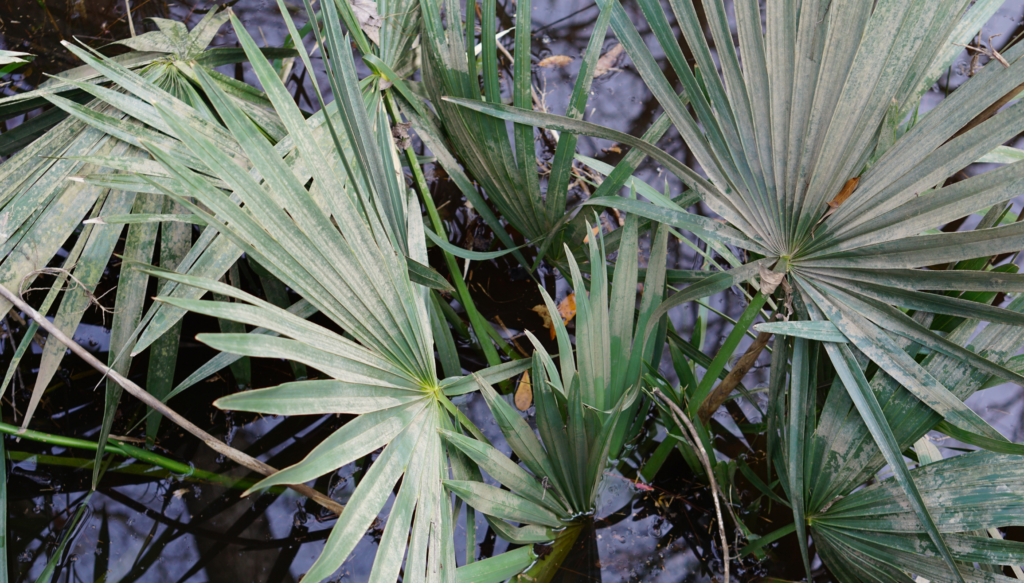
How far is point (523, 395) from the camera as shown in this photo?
1619 mm

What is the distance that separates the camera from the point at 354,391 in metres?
0.89

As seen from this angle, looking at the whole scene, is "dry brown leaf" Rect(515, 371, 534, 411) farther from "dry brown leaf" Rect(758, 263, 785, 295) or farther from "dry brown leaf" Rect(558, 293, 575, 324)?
"dry brown leaf" Rect(758, 263, 785, 295)

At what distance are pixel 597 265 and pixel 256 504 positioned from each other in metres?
1.07

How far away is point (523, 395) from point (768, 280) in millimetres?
784

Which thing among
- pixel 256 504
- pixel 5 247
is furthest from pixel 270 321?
pixel 256 504

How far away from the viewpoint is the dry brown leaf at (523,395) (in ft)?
5.29

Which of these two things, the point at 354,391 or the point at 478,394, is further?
the point at 478,394

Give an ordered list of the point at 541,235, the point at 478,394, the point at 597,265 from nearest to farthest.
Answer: the point at 597,265, the point at 541,235, the point at 478,394

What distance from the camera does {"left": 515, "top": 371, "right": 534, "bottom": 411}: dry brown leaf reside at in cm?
161

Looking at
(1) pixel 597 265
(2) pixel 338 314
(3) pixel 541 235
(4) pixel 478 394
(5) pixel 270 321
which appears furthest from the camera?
(4) pixel 478 394

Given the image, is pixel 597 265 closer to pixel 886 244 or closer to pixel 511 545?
pixel 886 244

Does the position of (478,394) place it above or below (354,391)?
above

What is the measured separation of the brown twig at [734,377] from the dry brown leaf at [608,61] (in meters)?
1.28

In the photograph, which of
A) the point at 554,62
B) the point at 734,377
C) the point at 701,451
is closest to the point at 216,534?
the point at 701,451
